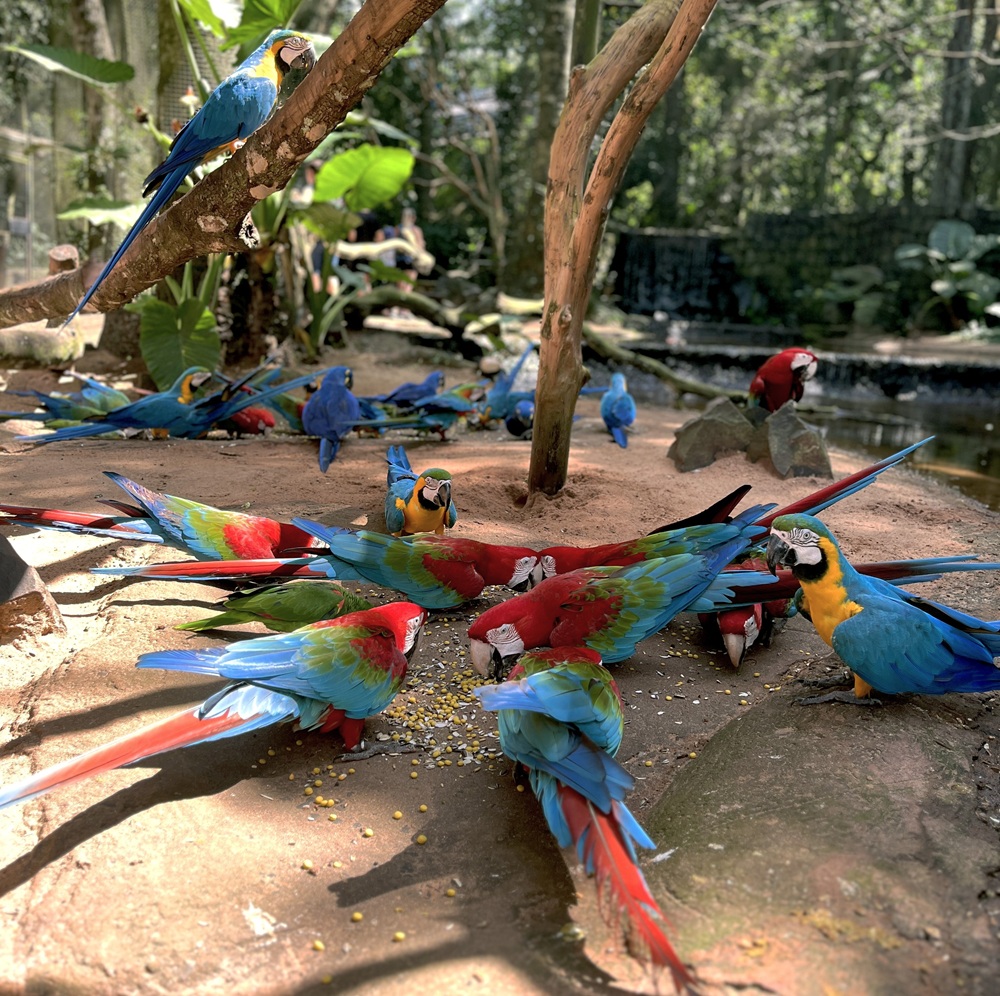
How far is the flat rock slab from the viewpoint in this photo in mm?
1460

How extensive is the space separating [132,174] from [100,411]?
3757 millimetres

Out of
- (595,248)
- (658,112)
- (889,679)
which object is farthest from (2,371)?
(658,112)

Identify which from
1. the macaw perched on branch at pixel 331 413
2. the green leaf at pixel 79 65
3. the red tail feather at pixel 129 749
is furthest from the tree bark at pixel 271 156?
the green leaf at pixel 79 65

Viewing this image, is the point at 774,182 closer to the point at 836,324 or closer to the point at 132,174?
the point at 836,324

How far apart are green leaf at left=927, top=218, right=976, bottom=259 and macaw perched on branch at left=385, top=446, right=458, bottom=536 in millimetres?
13908

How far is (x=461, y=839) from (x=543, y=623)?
0.67 metres

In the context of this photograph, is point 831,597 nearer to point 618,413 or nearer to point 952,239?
point 618,413

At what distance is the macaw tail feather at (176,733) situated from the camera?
5.37 ft

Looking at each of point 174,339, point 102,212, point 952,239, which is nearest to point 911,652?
point 174,339

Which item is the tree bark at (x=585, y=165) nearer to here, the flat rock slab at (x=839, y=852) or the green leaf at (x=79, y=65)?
the flat rock slab at (x=839, y=852)

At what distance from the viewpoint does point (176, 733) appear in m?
1.80

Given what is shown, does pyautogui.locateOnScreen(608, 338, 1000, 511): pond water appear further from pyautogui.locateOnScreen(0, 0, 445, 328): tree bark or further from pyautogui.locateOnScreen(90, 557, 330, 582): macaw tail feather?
pyautogui.locateOnScreen(0, 0, 445, 328): tree bark

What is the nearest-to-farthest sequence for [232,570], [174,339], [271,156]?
[271,156], [232,570], [174,339]

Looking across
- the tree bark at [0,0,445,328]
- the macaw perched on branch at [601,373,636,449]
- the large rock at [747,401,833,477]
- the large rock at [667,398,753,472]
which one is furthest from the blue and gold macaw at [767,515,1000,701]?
the macaw perched on branch at [601,373,636,449]
